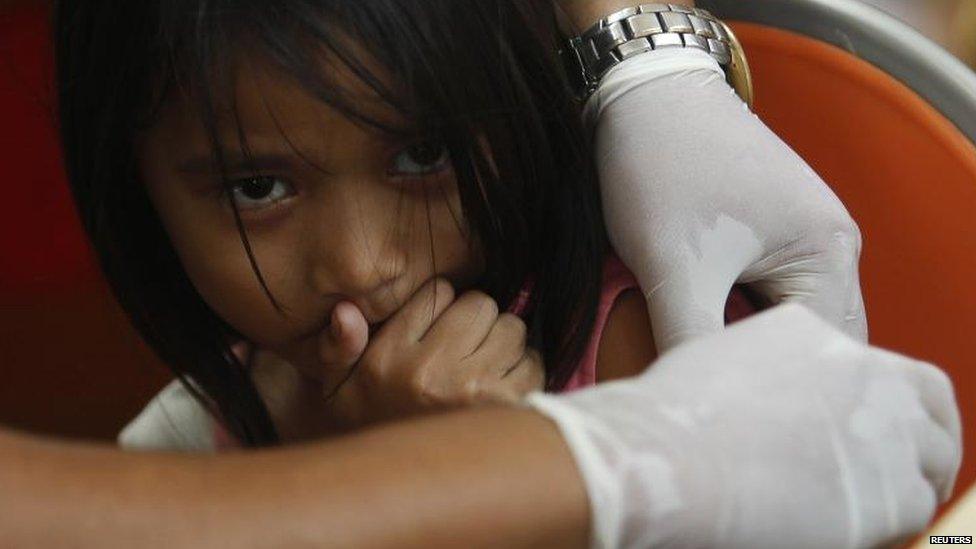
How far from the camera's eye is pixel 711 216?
728mm

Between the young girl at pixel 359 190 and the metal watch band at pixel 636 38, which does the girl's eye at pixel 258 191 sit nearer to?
the young girl at pixel 359 190

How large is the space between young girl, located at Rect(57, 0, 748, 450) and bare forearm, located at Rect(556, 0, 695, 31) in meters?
0.07

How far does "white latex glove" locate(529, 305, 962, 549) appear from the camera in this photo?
444 mm

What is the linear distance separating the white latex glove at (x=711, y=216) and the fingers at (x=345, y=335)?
190mm

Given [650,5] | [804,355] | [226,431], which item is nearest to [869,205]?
[650,5]

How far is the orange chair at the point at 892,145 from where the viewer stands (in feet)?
2.80

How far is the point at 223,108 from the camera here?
0.63 meters

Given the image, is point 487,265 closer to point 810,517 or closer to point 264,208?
A: point 264,208

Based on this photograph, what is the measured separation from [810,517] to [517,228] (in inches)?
13.0

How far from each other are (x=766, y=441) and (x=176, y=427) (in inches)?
26.8

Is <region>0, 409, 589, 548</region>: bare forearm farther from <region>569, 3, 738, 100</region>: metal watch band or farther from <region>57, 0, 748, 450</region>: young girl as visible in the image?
<region>569, 3, 738, 100</region>: metal watch band

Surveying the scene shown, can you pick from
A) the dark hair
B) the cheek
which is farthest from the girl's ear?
the cheek

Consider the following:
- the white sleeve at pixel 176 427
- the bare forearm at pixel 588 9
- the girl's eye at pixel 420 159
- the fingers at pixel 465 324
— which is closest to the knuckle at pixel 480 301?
the fingers at pixel 465 324

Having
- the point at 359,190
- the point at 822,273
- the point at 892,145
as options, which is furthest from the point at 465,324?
the point at 892,145
